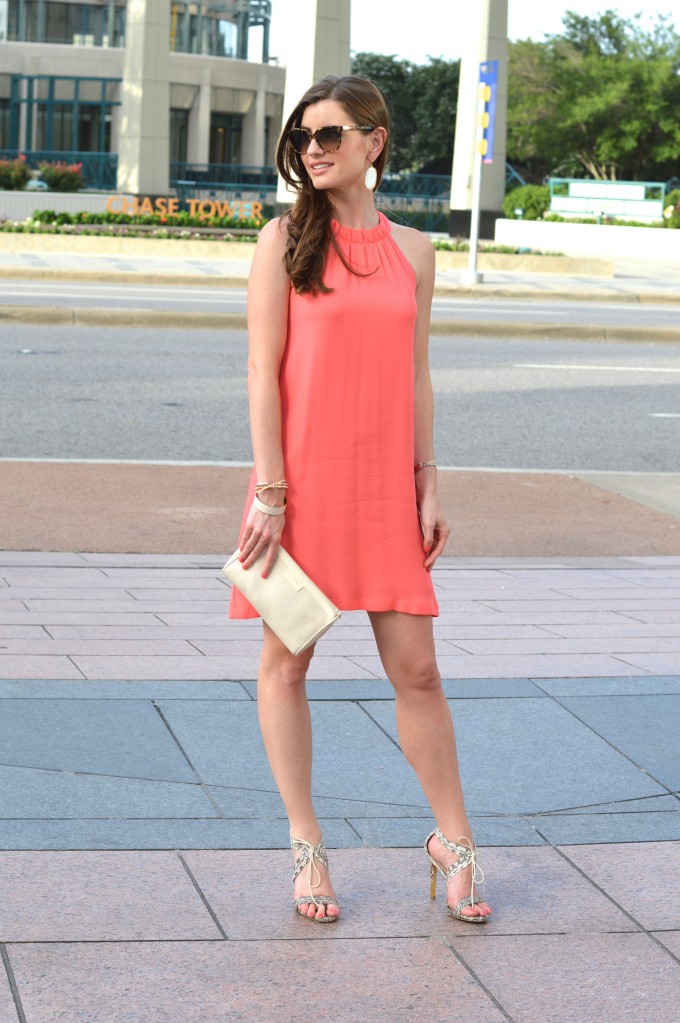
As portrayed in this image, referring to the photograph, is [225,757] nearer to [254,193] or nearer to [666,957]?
→ [666,957]

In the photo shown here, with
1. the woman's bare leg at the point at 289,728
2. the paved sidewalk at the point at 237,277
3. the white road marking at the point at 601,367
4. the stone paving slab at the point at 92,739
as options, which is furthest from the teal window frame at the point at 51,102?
the woman's bare leg at the point at 289,728

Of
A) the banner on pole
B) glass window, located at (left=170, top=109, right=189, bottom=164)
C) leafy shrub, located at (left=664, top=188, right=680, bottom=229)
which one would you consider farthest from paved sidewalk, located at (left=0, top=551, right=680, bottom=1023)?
glass window, located at (left=170, top=109, right=189, bottom=164)

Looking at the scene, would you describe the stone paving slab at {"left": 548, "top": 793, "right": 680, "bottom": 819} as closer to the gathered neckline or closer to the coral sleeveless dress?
→ the coral sleeveless dress

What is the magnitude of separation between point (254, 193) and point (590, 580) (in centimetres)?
3680

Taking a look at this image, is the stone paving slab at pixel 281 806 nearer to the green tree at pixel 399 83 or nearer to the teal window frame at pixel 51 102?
the teal window frame at pixel 51 102

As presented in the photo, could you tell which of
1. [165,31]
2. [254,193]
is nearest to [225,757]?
[165,31]

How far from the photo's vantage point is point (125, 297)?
64.2 ft

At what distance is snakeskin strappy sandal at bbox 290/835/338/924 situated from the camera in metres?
3.29

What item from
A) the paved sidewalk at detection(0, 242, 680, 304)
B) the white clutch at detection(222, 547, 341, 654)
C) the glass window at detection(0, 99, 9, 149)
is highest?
the glass window at detection(0, 99, 9, 149)

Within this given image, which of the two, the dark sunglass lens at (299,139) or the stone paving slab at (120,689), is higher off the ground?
the dark sunglass lens at (299,139)

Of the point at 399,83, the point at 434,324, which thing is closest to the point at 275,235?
the point at 434,324

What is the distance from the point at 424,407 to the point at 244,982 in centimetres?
132

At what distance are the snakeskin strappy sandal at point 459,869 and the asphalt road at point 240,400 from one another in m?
6.51

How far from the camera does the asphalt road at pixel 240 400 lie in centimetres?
1030
